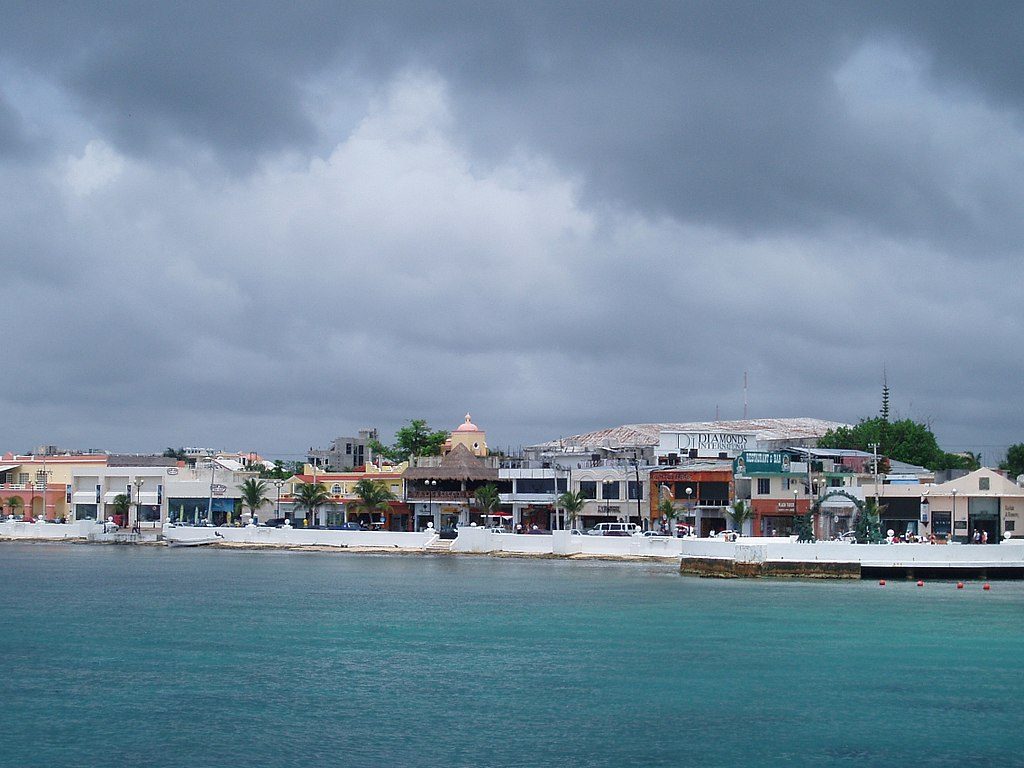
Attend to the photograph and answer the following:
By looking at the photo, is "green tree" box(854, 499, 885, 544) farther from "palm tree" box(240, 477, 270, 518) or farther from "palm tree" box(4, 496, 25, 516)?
"palm tree" box(4, 496, 25, 516)

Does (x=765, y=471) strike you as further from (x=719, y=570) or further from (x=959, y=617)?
(x=959, y=617)

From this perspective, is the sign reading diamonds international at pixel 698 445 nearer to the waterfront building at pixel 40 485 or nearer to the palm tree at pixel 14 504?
the waterfront building at pixel 40 485

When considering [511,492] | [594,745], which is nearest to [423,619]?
[594,745]

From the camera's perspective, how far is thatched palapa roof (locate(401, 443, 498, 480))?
369 ft

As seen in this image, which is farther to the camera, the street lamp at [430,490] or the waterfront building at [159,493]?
the waterfront building at [159,493]

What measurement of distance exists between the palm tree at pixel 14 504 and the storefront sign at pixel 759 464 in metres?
74.5

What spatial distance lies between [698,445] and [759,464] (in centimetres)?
1447

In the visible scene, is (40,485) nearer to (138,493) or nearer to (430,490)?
(138,493)

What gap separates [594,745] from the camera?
3177cm

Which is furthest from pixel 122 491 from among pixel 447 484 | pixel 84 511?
pixel 447 484

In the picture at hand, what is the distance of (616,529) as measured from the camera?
97.4m

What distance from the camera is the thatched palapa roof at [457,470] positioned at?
369ft

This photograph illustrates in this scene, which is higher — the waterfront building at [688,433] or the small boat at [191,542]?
the waterfront building at [688,433]

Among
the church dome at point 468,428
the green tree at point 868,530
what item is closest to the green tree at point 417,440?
the church dome at point 468,428
